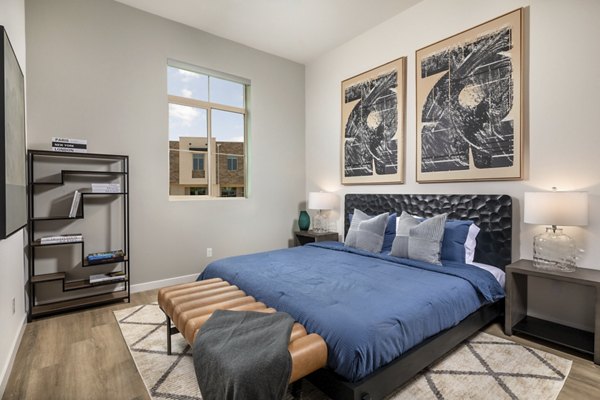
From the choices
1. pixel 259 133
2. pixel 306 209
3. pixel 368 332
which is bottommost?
pixel 368 332

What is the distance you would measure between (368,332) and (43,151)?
10.6ft

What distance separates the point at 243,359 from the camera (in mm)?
1348

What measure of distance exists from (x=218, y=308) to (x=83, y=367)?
1.07 m

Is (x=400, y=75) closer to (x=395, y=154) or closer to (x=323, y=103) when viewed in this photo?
(x=395, y=154)

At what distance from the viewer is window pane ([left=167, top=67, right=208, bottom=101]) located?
4031 millimetres

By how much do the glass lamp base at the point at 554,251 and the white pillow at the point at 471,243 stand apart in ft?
1.56

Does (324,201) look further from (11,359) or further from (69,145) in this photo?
(11,359)

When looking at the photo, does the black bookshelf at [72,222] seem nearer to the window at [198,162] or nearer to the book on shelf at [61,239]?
the book on shelf at [61,239]

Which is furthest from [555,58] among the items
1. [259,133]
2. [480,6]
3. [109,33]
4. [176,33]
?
[109,33]

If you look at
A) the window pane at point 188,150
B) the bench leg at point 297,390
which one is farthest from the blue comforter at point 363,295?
the window pane at point 188,150

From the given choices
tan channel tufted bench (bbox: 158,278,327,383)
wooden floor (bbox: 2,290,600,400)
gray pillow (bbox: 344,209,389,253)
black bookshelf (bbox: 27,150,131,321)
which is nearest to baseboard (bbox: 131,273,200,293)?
black bookshelf (bbox: 27,150,131,321)

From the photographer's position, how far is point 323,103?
4875 mm

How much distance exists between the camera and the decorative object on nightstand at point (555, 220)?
229cm

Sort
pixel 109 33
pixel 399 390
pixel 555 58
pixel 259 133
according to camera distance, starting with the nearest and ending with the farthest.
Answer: pixel 399 390
pixel 555 58
pixel 109 33
pixel 259 133
